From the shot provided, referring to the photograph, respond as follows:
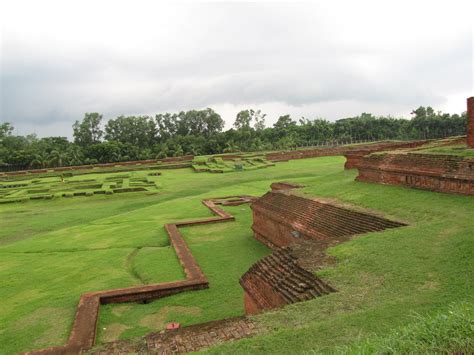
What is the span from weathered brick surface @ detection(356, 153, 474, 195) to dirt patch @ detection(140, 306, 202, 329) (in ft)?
16.2

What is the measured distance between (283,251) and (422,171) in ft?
13.5

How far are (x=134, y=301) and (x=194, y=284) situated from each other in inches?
39.9

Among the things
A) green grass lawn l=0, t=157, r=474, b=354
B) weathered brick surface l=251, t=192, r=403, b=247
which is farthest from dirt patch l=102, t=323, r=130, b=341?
weathered brick surface l=251, t=192, r=403, b=247

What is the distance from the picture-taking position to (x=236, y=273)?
24.3ft

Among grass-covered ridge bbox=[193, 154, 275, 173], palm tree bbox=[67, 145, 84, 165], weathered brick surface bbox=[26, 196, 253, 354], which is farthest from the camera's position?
palm tree bbox=[67, 145, 84, 165]

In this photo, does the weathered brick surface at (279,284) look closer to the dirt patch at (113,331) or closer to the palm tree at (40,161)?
the dirt patch at (113,331)

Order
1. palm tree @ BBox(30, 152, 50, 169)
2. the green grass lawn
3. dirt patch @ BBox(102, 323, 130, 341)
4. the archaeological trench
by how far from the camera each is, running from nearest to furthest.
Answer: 1. the green grass lawn
2. the archaeological trench
3. dirt patch @ BBox(102, 323, 130, 341)
4. palm tree @ BBox(30, 152, 50, 169)

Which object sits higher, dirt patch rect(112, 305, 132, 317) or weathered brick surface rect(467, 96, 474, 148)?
weathered brick surface rect(467, 96, 474, 148)

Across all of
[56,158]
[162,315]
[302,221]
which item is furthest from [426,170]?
[56,158]

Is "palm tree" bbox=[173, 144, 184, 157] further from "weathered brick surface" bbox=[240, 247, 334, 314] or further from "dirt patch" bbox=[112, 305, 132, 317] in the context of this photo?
"weathered brick surface" bbox=[240, 247, 334, 314]

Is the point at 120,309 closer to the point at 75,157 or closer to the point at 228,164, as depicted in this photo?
the point at 228,164

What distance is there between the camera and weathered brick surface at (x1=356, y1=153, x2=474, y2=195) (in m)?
6.94

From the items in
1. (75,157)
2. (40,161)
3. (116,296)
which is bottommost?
(116,296)

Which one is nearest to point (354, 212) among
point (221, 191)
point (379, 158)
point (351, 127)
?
point (379, 158)
